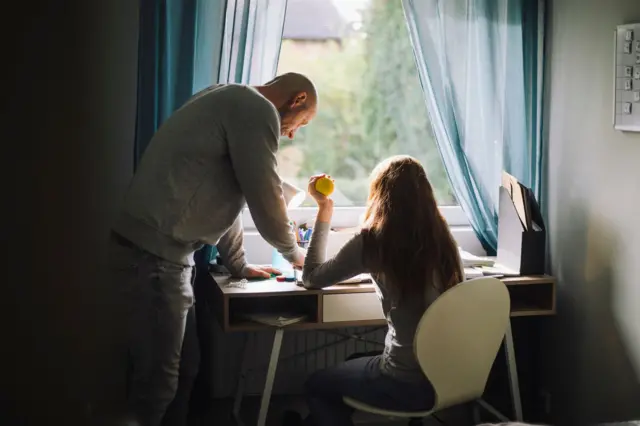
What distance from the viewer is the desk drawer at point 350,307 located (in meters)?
2.45

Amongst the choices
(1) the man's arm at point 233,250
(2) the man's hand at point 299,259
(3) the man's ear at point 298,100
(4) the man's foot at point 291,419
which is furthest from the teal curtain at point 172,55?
(4) the man's foot at point 291,419

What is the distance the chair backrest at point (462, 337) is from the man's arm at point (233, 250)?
786 millimetres

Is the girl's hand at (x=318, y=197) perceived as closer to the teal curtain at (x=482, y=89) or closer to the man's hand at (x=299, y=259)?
the man's hand at (x=299, y=259)

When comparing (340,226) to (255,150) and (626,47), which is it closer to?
(255,150)

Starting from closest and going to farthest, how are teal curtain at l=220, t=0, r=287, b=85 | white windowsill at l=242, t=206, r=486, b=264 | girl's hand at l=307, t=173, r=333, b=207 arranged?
girl's hand at l=307, t=173, r=333, b=207 → teal curtain at l=220, t=0, r=287, b=85 → white windowsill at l=242, t=206, r=486, b=264

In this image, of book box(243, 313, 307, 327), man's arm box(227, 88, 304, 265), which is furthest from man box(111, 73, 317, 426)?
book box(243, 313, 307, 327)

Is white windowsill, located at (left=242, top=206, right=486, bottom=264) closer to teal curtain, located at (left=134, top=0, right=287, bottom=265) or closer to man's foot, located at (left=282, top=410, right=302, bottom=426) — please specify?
teal curtain, located at (left=134, top=0, right=287, bottom=265)

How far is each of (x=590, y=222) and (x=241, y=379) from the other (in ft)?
4.35

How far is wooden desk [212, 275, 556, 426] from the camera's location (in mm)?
2400

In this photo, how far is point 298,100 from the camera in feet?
7.15

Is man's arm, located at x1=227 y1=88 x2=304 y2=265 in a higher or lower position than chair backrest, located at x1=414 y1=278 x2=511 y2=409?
higher

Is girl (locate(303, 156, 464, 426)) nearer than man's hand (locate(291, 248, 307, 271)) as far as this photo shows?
Yes

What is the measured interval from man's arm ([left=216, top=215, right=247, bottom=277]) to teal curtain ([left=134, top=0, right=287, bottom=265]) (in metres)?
0.15

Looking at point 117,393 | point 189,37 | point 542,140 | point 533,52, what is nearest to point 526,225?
point 542,140
